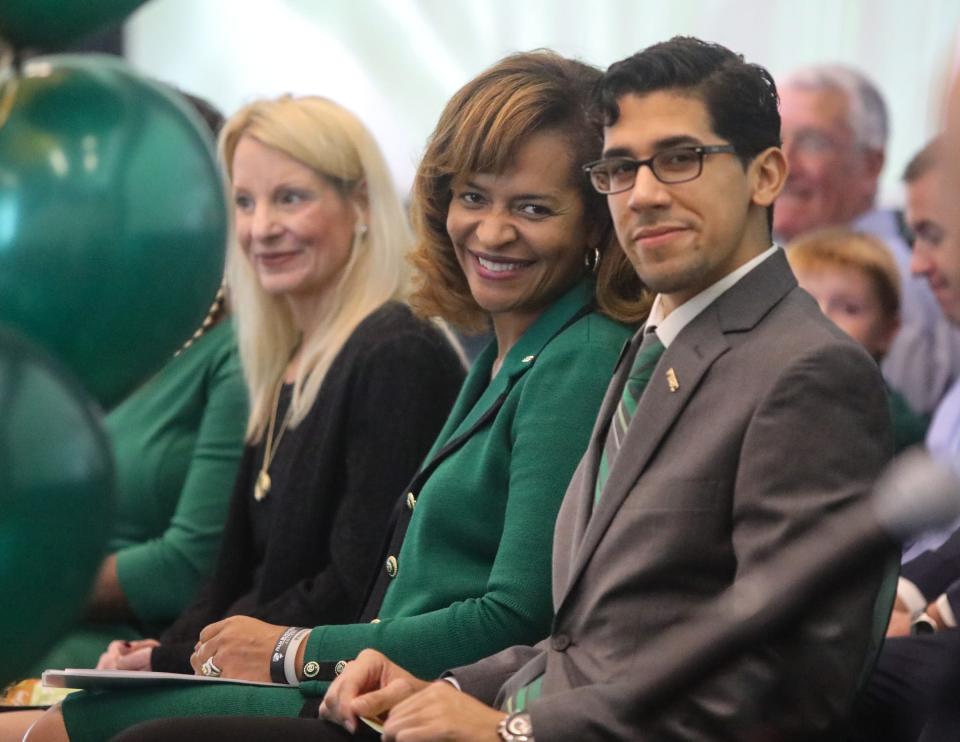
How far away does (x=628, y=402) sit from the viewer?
1.88 m

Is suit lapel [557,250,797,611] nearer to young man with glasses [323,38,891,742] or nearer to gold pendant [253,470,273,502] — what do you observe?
young man with glasses [323,38,891,742]

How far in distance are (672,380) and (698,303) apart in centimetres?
13

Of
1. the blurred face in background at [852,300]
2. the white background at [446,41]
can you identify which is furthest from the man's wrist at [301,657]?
the white background at [446,41]

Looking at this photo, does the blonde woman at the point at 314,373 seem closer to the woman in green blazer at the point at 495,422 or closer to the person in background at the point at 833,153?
the woman in green blazer at the point at 495,422

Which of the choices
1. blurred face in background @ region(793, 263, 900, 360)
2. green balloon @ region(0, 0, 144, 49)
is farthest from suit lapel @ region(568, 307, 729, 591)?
blurred face in background @ region(793, 263, 900, 360)

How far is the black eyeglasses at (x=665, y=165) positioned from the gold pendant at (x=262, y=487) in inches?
39.2

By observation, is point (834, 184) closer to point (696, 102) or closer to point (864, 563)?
point (696, 102)

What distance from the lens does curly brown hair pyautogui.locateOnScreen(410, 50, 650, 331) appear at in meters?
2.20

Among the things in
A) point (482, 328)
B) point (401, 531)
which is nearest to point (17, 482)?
point (401, 531)

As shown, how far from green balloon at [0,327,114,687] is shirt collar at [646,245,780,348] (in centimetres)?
78

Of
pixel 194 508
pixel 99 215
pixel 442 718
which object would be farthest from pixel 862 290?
pixel 99 215

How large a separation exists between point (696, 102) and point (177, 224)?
71 centimetres

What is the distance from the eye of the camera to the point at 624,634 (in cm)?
173

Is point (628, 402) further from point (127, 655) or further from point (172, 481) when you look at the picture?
point (172, 481)
